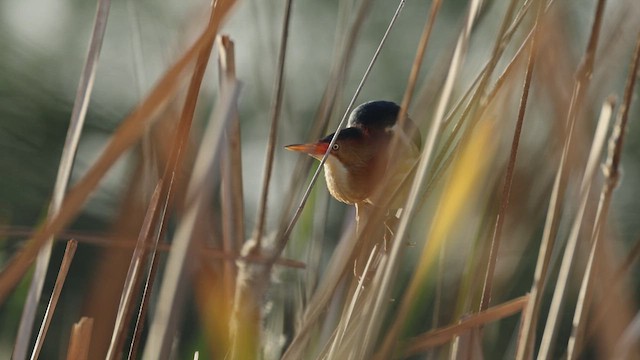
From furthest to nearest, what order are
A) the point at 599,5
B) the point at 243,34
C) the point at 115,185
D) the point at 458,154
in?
1. the point at 115,185
2. the point at 243,34
3. the point at 458,154
4. the point at 599,5

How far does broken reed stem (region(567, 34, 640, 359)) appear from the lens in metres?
0.84

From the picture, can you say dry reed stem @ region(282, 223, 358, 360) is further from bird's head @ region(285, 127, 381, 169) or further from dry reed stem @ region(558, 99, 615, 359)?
bird's head @ region(285, 127, 381, 169)

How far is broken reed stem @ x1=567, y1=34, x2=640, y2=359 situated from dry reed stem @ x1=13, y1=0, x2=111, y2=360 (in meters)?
0.45

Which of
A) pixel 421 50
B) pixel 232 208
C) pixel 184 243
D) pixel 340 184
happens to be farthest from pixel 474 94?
pixel 340 184

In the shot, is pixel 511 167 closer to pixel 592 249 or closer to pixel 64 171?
pixel 592 249

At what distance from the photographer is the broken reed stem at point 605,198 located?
0.84 m

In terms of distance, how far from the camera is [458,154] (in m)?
0.98

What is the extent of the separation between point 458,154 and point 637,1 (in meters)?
0.23

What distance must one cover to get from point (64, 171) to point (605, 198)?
471 mm

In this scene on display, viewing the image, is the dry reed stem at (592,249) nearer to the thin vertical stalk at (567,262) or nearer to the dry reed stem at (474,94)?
the thin vertical stalk at (567,262)

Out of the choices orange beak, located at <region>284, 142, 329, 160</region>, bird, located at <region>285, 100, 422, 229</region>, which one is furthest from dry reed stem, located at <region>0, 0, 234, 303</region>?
bird, located at <region>285, 100, 422, 229</region>

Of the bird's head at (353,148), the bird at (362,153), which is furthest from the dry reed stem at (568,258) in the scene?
the bird's head at (353,148)

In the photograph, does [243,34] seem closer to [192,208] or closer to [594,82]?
[594,82]

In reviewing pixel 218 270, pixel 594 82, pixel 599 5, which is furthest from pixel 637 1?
pixel 218 270
